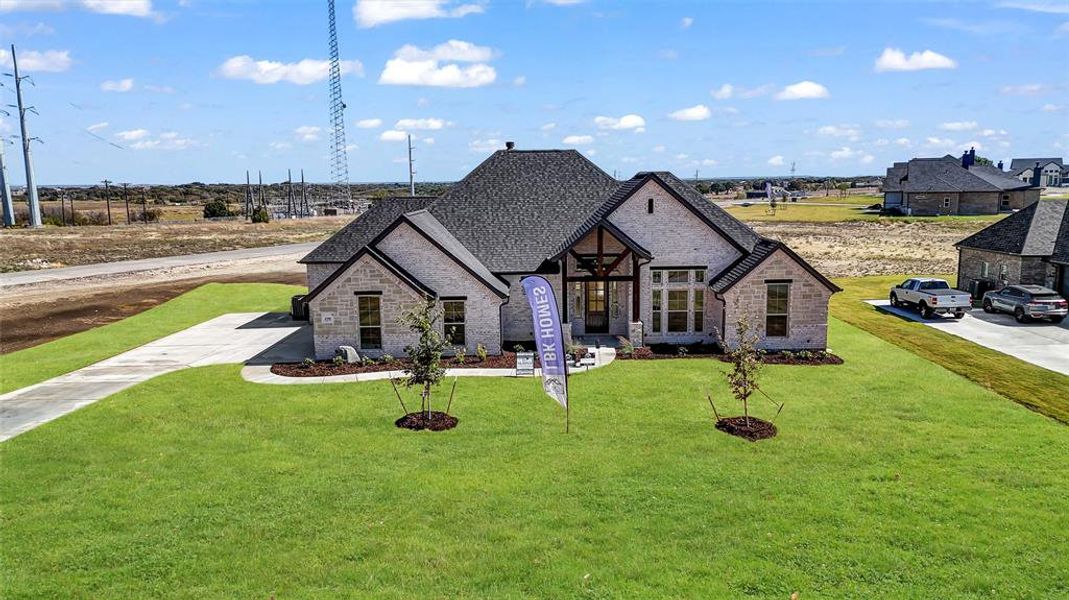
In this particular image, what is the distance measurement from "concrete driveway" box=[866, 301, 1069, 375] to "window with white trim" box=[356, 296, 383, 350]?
79.9ft

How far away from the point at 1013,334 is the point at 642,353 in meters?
16.7

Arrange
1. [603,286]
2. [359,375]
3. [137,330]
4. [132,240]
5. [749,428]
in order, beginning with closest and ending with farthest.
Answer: [749,428] < [359,375] < [603,286] < [137,330] < [132,240]

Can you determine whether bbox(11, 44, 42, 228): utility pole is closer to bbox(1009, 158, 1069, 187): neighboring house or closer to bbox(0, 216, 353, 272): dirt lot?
bbox(0, 216, 353, 272): dirt lot

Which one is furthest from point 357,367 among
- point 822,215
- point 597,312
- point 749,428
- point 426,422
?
point 822,215

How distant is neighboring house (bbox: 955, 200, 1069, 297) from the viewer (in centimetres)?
3322

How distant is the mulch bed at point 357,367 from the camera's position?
24.2 meters

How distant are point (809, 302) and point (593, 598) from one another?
1944 centimetres

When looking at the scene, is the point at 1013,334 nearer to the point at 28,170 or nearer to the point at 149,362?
the point at 149,362

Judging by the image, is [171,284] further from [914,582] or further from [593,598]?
[914,582]

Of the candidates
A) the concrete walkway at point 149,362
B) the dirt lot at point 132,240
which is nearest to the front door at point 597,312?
the concrete walkway at point 149,362

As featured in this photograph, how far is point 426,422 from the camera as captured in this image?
60.2 feet

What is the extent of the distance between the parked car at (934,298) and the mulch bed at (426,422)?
2547 centimetres

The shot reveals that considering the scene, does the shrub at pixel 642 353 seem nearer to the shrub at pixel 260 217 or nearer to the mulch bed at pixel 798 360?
the mulch bed at pixel 798 360

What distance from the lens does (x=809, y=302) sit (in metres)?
26.5
